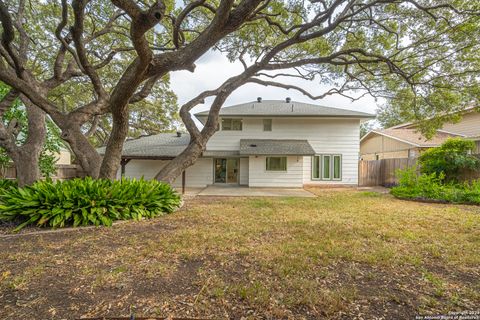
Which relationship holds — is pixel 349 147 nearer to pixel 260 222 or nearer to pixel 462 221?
pixel 462 221

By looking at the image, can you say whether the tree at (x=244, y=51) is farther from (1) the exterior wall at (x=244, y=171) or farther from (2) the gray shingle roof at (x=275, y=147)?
(1) the exterior wall at (x=244, y=171)

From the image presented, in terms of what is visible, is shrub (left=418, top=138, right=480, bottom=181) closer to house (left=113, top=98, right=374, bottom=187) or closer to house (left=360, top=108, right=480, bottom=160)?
house (left=360, top=108, right=480, bottom=160)

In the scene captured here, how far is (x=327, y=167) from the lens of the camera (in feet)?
A: 47.6

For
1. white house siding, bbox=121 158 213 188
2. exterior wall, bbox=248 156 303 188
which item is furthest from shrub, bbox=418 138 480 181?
white house siding, bbox=121 158 213 188

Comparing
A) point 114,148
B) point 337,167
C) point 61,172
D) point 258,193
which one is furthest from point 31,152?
point 337,167

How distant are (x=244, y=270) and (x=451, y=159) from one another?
11.7 m

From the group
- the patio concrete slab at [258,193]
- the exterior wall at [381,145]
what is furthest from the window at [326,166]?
the exterior wall at [381,145]

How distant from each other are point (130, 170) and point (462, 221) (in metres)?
16.6

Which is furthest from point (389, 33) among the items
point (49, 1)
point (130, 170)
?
point (130, 170)

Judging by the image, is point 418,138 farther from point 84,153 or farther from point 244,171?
point 84,153

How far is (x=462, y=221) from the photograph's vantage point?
5664mm

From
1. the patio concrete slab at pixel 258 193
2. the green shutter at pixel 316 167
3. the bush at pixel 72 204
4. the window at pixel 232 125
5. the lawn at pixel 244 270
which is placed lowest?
the patio concrete slab at pixel 258 193

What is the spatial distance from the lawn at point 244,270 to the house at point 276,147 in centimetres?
850

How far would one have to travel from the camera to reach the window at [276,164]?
13.7 metres
